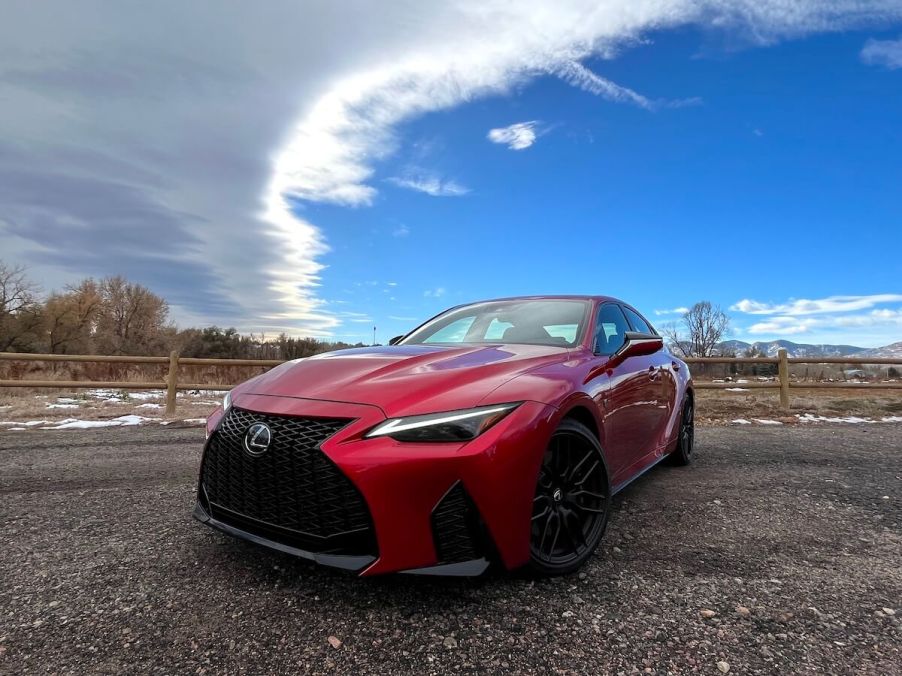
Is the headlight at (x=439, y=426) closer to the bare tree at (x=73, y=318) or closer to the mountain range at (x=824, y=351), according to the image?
the mountain range at (x=824, y=351)

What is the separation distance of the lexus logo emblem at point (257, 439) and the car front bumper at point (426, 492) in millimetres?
166

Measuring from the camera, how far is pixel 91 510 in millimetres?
3148

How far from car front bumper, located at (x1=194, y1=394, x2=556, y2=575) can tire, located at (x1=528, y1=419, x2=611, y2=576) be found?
9.1 inches

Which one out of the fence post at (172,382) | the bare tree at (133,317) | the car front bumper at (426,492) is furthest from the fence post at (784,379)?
the bare tree at (133,317)

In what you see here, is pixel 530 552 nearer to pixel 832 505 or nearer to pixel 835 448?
pixel 832 505

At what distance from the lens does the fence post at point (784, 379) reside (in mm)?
8727

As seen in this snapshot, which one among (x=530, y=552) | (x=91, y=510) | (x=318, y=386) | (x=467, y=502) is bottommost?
(x=91, y=510)

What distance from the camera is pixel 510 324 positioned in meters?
3.52

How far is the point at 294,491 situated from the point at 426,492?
0.52 metres

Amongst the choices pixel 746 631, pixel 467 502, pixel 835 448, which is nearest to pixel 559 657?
pixel 467 502

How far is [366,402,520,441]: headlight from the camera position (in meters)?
1.85

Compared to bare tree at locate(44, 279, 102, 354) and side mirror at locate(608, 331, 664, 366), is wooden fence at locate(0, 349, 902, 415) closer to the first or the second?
side mirror at locate(608, 331, 664, 366)

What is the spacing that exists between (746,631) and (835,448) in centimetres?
475

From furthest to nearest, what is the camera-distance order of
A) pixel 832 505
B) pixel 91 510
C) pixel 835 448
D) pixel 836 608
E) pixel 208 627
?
pixel 835 448 → pixel 832 505 → pixel 91 510 → pixel 836 608 → pixel 208 627
